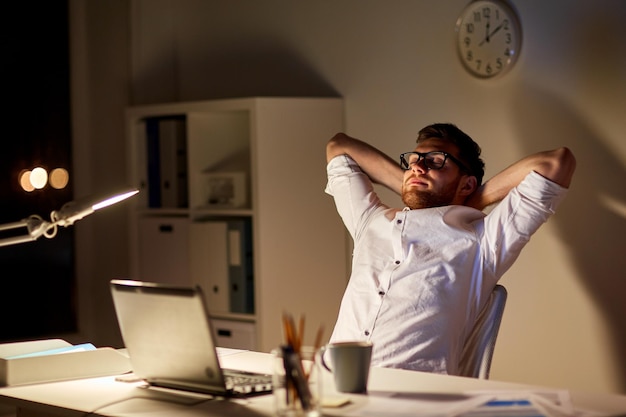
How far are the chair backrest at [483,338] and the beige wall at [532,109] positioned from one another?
2.41 feet

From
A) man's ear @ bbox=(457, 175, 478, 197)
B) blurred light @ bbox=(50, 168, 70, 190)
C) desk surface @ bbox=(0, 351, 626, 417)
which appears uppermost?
blurred light @ bbox=(50, 168, 70, 190)

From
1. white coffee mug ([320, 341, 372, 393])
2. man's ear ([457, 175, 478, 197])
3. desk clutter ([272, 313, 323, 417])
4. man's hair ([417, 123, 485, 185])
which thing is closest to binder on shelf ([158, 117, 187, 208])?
man's hair ([417, 123, 485, 185])

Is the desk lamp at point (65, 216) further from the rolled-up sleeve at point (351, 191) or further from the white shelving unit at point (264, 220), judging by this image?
the white shelving unit at point (264, 220)

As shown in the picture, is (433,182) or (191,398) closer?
(191,398)

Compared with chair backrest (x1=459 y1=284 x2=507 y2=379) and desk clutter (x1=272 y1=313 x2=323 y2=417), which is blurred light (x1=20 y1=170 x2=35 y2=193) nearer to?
chair backrest (x1=459 y1=284 x2=507 y2=379)

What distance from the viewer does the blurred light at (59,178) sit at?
197 inches

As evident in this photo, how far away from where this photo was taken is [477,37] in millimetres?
3570

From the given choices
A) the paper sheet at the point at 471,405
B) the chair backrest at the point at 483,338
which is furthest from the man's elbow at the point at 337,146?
the paper sheet at the point at 471,405

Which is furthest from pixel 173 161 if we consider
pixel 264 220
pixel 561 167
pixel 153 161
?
pixel 561 167

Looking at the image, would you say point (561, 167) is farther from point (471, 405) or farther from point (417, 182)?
point (471, 405)

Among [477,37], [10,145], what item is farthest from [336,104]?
[10,145]

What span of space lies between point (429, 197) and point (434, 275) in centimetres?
32

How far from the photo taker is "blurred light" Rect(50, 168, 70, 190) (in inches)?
197

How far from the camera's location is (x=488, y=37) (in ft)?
11.6
